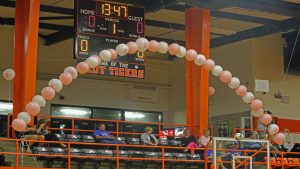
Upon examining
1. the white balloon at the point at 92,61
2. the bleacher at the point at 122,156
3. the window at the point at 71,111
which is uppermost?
the white balloon at the point at 92,61

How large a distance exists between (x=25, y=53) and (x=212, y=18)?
10.2 m

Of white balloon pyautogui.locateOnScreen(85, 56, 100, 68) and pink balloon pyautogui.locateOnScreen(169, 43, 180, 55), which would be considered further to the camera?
pink balloon pyautogui.locateOnScreen(169, 43, 180, 55)

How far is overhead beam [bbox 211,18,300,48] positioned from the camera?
1126 inches

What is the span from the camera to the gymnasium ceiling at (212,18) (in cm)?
2500

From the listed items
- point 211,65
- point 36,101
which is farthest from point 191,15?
point 36,101

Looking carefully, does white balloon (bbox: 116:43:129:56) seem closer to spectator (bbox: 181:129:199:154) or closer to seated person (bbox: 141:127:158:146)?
seated person (bbox: 141:127:158:146)

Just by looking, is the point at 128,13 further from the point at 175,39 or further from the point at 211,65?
the point at 175,39

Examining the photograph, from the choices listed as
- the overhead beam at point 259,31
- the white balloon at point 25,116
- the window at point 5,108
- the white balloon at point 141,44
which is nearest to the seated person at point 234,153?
the white balloon at point 141,44

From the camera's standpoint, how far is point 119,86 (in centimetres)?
3441

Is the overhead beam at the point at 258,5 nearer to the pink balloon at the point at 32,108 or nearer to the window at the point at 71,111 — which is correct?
the pink balloon at the point at 32,108

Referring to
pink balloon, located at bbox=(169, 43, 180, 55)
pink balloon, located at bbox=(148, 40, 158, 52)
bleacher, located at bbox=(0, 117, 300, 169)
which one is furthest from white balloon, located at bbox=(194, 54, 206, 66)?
bleacher, located at bbox=(0, 117, 300, 169)

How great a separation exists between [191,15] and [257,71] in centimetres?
612

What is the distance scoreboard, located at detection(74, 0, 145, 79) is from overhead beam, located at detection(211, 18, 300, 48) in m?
8.87

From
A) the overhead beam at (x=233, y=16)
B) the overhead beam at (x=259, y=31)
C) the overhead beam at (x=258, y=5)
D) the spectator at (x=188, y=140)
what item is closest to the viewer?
the spectator at (x=188, y=140)
